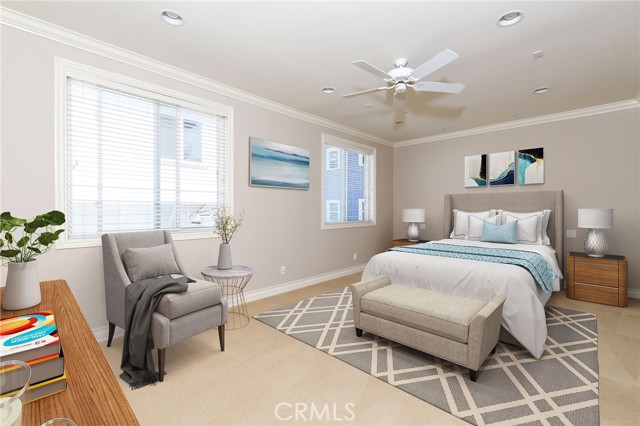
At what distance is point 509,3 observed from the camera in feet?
7.36

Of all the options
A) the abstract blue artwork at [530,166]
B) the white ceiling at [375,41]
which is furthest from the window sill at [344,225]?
the abstract blue artwork at [530,166]

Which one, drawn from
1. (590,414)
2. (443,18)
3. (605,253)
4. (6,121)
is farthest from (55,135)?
(605,253)

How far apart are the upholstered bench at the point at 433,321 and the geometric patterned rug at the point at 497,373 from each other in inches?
5.9

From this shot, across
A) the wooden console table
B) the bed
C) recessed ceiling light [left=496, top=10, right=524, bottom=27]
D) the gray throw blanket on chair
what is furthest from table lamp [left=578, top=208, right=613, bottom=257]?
the wooden console table

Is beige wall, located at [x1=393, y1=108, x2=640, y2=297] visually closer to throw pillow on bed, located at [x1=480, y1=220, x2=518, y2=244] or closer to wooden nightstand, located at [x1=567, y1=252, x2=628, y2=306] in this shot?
wooden nightstand, located at [x1=567, y1=252, x2=628, y2=306]

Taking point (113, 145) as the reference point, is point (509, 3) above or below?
above

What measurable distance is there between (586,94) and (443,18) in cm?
283

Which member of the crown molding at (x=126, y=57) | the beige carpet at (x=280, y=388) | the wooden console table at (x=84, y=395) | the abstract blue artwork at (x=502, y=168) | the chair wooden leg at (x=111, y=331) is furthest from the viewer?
the abstract blue artwork at (x=502, y=168)

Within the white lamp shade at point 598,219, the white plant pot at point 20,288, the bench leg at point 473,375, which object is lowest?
the bench leg at point 473,375

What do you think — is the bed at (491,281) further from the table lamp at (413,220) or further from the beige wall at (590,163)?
the table lamp at (413,220)

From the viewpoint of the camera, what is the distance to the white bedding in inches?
102

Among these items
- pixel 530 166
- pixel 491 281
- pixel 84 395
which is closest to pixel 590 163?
pixel 530 166

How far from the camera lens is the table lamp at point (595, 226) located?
4.01 metres

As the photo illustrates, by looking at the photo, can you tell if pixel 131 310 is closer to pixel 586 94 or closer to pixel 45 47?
pixel 45 47
